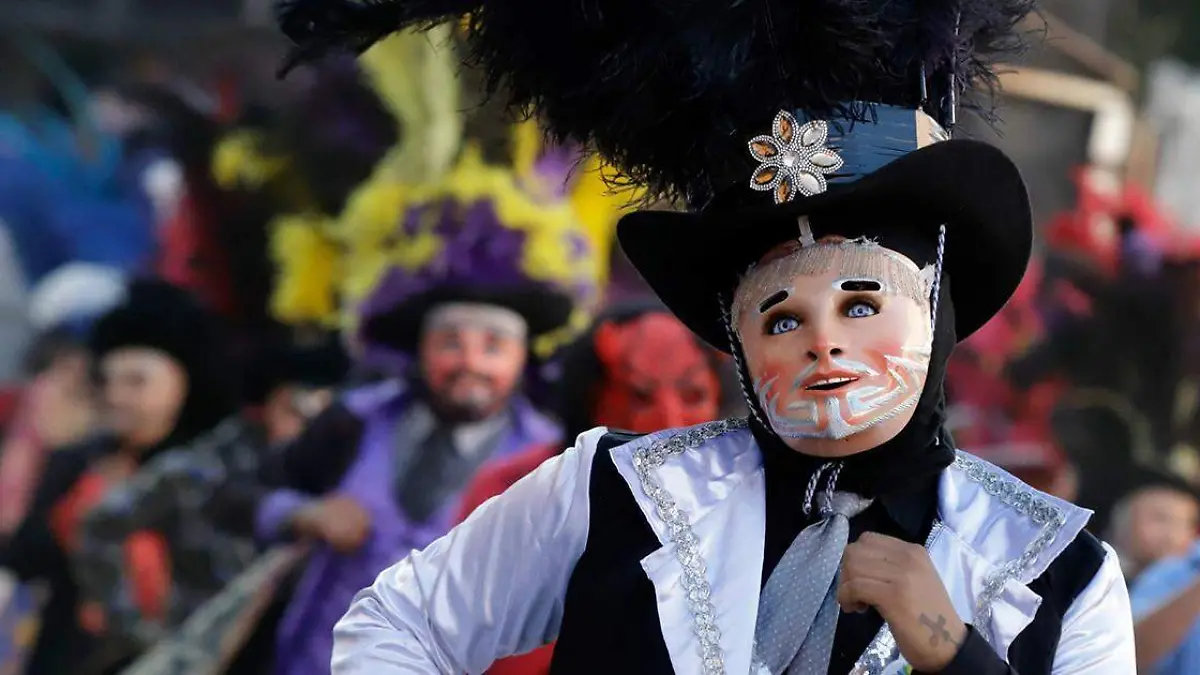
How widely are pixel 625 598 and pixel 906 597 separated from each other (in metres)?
Answer: 0.41

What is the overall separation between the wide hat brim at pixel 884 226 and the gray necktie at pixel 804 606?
16.6 inches

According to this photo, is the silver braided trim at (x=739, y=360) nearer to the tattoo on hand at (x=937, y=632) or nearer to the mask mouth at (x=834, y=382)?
the mask mouth at (x=834, y=382)

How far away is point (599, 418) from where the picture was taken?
4.30 metres

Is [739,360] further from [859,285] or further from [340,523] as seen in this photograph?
[340,523]

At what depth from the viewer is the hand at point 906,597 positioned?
2.21 m

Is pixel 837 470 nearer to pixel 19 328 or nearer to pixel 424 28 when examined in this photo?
pixel 424 28

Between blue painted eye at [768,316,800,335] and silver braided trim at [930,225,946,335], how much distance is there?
20 centimetres

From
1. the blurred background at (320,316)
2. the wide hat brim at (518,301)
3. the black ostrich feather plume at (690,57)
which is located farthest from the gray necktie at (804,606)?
the wide hat brim at (518,301)

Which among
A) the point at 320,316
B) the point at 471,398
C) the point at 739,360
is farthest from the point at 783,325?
the point at 320,316

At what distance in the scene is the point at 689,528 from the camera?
8.07ft

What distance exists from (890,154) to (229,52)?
10.1m

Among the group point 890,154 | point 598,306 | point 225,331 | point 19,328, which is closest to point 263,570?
point 598,306

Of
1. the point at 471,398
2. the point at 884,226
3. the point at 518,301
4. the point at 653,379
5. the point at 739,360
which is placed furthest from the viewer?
the point at 518,301

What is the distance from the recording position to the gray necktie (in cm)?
236
